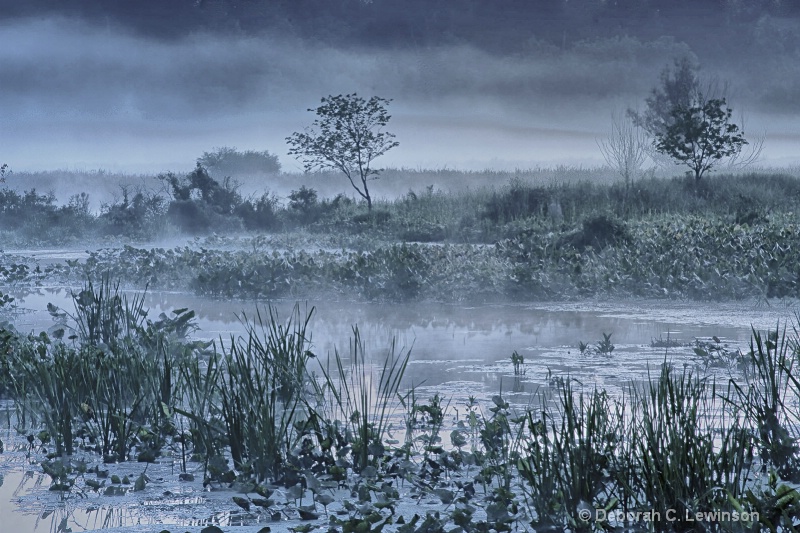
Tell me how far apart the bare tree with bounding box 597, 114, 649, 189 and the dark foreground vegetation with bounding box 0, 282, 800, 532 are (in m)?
29.5

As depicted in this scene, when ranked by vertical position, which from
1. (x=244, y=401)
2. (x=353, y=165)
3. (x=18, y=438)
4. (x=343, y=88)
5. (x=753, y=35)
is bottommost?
(x=18, y=438)

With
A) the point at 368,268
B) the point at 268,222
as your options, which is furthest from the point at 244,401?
the point at 268,222

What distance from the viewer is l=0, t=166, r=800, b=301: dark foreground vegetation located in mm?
13078

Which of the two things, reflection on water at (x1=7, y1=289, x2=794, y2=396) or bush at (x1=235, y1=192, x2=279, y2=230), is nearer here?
reflection on water at (x1=7, y1=289, x2=794, y2=396)

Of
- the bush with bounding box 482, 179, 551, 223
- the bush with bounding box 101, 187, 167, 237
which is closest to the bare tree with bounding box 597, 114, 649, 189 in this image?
the bush with bounding box 482, 179, 551, 223

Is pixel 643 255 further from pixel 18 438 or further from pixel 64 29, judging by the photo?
pixel 64 29

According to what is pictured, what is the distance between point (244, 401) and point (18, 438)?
1732 mm

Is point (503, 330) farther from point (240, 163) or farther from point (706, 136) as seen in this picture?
point (240, 163)

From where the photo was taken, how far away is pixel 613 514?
3.83 meters

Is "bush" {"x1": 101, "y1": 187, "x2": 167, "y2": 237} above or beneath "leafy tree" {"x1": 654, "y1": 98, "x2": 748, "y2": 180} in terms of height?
beneath

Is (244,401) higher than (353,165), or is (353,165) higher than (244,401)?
(353,165)

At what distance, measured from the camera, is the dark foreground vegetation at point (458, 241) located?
1308 centimetres

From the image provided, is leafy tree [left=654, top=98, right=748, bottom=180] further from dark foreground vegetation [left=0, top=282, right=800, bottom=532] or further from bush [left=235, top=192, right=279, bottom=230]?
dark foreground vegetation [left=0, top=282, right=800, bottom=532]

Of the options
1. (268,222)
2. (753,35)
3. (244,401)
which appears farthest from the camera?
(753,35)
